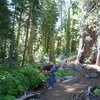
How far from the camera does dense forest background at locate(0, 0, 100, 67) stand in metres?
9.23

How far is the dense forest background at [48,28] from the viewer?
9234mm

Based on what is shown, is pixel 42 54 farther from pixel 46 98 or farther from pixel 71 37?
pixel 46 98

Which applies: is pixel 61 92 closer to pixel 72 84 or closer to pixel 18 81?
pixel 72 84

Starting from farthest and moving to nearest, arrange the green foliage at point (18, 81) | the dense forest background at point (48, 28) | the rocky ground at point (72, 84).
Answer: the dense forest background at point (48, 28), the rocky ground at point (72, 84), the green foliage at point (18, 81)

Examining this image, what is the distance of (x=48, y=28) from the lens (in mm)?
27344

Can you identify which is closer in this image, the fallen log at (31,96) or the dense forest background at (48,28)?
the fallen log at (31,96)

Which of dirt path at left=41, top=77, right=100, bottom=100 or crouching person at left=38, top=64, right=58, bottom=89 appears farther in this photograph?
crouching person at left=38, top=64, right=58, bottom=89

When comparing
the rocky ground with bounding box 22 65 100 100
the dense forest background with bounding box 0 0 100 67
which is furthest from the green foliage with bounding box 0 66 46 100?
the dense forest background with bounding box 0 0 100 67

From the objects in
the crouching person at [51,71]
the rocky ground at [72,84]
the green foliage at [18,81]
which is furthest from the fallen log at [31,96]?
the crouching person at [51,71]

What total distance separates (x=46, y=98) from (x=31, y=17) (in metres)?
10.7

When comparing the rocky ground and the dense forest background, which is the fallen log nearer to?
the rocky ground

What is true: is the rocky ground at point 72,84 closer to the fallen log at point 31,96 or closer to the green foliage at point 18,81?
the fallen log at point 31,96

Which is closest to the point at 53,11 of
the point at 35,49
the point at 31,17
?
the point at 35,49

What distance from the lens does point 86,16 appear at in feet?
27.7
